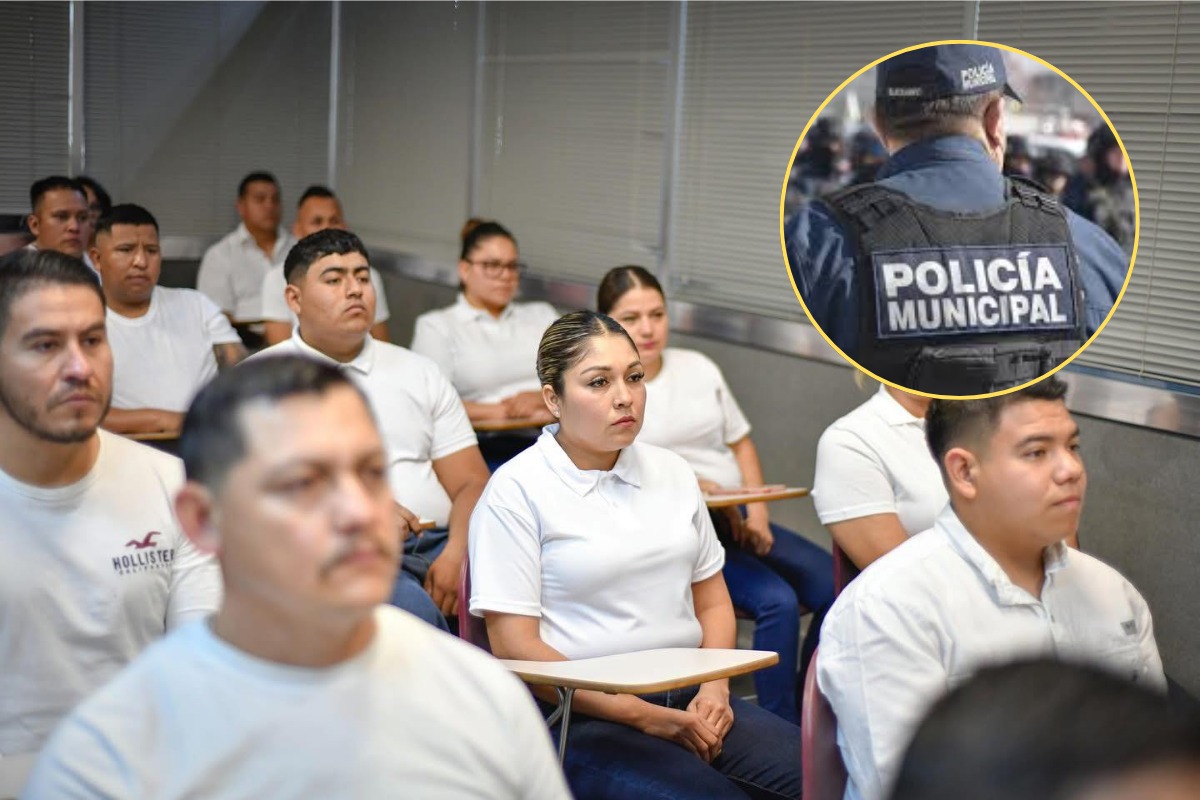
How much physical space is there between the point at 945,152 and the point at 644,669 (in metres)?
0.98

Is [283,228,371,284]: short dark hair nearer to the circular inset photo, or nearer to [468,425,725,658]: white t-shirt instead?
[468,425,725,658]: white t-shirt

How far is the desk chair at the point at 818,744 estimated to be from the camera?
2.09 metres

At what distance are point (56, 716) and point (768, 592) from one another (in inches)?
80.8

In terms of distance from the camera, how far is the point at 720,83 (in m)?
5.12

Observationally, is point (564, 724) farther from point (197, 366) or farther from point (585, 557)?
point (197, 366)

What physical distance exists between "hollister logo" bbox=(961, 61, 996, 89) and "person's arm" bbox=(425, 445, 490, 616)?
164 cm

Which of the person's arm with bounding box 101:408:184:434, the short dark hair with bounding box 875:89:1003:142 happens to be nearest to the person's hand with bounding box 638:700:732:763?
the short dark hair with bounding box 875:89:1003:142

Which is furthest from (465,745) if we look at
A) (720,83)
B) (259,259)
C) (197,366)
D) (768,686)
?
(259,259)

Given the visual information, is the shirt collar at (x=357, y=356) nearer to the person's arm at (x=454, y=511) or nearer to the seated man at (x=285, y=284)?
the person's arm at (x=454, y=511)

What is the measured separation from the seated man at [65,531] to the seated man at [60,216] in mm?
3990

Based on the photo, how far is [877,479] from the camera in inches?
121

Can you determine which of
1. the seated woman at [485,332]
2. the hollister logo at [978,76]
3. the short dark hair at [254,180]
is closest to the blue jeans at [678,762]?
the hollister logo at [978,76]

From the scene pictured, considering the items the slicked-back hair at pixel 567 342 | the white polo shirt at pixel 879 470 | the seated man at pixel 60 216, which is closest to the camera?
the slicked-back hair at pixel 567 342

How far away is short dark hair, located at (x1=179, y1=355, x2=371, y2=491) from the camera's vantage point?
1.37 m
